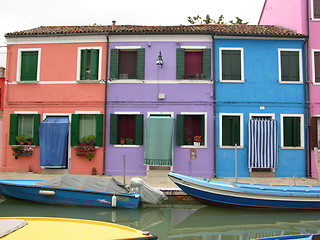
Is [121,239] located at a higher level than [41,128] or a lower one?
lower

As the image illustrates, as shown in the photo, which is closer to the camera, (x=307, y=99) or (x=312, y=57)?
(x=307, y=99)

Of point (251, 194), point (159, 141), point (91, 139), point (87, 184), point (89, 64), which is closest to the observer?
point (251, 194)

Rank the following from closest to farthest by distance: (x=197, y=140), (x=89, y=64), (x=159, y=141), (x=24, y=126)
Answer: (x=159, y=141)
(x=197, y=140)
(x=89, y=64)
(x=24, y=126)

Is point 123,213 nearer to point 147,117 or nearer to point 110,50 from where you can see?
point 147,117

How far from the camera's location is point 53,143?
12.4 m

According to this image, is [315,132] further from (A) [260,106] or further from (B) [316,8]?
(B) [316,8]

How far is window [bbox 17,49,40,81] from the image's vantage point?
13.0 metres

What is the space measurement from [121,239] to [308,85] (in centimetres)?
1090

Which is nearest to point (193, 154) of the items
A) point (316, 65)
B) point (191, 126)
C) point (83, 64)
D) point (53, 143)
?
point (191, 126)

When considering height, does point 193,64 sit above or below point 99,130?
above

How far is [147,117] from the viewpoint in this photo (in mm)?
12367

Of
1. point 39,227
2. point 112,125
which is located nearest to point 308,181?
point 112,125

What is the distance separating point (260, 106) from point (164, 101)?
13.6 feet

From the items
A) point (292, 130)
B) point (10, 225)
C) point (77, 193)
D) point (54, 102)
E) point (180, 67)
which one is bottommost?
point (77, 193)
